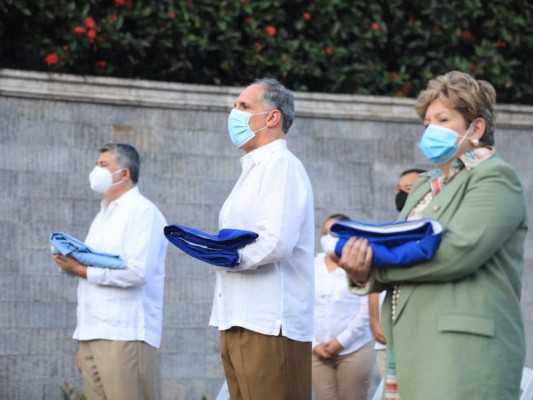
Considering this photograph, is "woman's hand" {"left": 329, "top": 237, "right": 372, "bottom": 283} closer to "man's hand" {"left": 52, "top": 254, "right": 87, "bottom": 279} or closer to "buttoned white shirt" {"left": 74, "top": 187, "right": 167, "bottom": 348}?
"buttoned white shirt" {"left": 74, "top": 187, "right": 167, "bottom": 348}

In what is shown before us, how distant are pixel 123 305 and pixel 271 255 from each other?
1.92 metres

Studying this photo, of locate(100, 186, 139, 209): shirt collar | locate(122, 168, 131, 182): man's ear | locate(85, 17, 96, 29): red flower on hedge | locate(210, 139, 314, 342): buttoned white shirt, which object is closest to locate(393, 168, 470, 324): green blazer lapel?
locate(210, 139, 314, 342): buttoned white shirt

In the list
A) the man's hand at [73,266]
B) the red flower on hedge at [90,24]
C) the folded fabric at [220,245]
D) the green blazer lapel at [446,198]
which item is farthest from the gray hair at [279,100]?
the red flower on hedge at [90,24]

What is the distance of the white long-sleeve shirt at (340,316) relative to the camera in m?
8.20

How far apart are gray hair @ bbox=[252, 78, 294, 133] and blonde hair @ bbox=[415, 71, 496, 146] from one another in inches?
49.2

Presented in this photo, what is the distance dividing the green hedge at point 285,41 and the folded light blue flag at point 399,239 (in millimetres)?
5394

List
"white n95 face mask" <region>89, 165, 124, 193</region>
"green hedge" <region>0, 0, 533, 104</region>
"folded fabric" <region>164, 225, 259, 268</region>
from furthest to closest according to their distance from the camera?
"green hedge" <region>0, 0, 533, 104</region> < "white n95 face mask" <region>89, 165, 124, 193</region> < "folded fabric" <region>164, 225, 259, 268</region>

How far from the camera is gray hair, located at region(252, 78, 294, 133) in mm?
5777

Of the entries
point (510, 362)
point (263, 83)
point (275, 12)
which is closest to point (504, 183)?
point (510, 362)

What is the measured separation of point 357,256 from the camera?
4.40m

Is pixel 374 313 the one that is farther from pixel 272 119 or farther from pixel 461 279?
pixel 461 279

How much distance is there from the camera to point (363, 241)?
4414mm

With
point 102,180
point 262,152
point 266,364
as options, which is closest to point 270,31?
point 102,180

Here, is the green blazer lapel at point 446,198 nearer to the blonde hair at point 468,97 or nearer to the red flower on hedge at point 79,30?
the blonde hair at point 468,97
